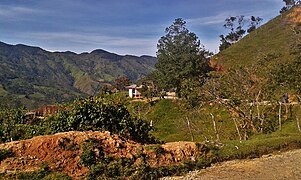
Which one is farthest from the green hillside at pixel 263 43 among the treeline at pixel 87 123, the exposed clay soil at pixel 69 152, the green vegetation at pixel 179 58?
the exposed clay soil at pixel 69 152

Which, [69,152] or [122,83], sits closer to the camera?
[69,152]

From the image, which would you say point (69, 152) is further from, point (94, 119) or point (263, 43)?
point (263, 43)

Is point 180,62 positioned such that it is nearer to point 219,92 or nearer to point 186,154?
point 219,92

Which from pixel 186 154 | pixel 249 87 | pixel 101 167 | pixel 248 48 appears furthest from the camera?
pixel 248 48

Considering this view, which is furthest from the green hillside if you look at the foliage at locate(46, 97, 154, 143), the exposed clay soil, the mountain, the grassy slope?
the exposed clay soil

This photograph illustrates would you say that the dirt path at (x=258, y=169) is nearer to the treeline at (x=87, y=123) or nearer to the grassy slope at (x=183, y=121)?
the treeline at (x=87, y=123)

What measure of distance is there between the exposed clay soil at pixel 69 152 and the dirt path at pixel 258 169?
1419mm

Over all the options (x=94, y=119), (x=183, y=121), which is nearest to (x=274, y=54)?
(x=183, y=121)

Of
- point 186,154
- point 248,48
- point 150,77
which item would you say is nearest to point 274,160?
point 186,154

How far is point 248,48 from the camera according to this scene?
84438mm

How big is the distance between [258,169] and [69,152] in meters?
8.67

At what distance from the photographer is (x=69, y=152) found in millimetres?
14984

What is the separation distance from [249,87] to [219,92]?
2639mm

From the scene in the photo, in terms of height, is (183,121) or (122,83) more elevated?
(122,83)
